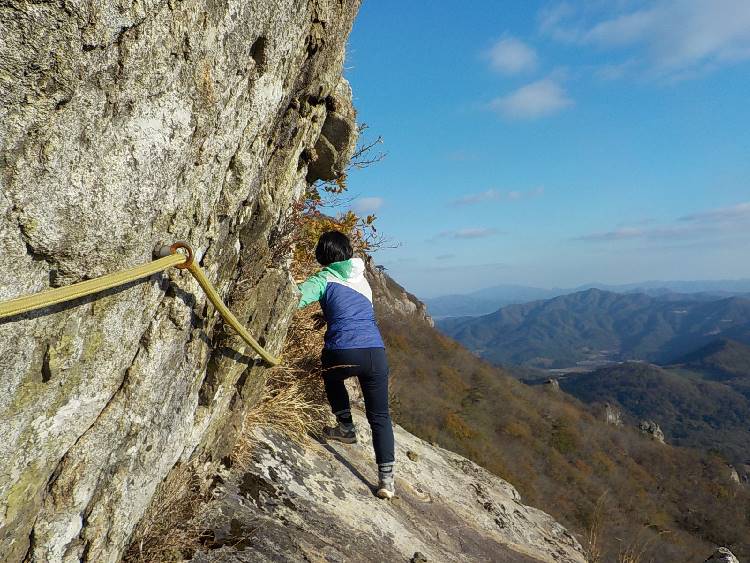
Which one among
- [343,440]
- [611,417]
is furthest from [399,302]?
[343,440]

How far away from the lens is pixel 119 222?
8.68 feet

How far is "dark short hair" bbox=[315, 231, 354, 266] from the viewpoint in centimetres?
526

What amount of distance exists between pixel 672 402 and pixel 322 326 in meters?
170

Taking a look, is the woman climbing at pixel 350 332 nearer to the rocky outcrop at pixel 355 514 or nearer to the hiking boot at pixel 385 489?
the hiking boot at pixel 385 489

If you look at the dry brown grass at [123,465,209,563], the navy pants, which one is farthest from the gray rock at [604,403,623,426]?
the dry brown grass at [123,465,209,563]

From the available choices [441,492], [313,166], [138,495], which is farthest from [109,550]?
[313,166]

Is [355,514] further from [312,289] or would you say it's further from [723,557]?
[723,557]

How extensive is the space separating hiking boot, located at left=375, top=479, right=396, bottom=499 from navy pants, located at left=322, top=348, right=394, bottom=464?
312 millimetres

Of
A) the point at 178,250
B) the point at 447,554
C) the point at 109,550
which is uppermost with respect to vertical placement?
the point at 178,250

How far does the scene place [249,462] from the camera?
15.7 ft

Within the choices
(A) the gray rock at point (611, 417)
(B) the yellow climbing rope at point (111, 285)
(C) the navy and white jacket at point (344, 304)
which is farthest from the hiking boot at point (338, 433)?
(A) the gray rock at point (611, 417)

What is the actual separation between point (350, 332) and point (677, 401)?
172371 mm

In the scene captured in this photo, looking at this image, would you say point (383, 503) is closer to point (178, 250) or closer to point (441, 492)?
point (441, 492)

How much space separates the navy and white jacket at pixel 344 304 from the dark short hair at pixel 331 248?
3.0 inches
